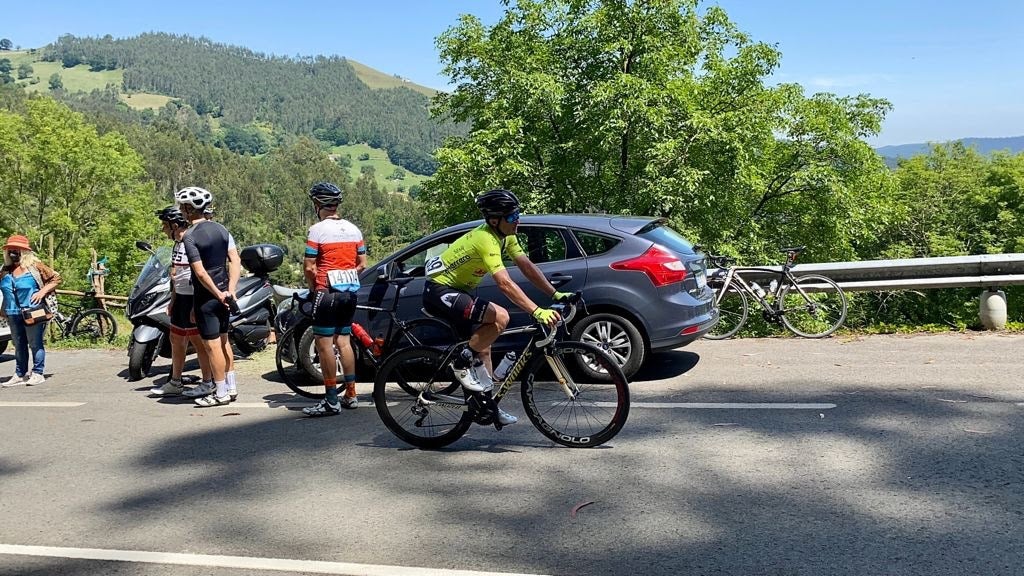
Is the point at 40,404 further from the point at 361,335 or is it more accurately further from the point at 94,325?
the point at 94,325

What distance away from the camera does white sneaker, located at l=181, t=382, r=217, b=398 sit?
Result: 7.86m

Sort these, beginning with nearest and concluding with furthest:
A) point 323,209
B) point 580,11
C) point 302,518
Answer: point 302,518, point 323,209, point 580,11

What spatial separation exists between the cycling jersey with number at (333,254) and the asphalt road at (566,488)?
3.70 feet

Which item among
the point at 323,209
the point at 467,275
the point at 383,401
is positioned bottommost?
the point at 383,401

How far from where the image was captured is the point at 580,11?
1053 inches

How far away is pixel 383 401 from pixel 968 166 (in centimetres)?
5625

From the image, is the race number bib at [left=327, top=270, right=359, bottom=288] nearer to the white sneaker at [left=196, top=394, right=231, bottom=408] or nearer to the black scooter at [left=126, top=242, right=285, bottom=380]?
the white sneaker at [left=196, top=394, right=231, bottom=408]

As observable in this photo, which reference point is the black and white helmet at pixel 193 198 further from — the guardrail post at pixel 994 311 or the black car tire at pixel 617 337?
the guardrail post at pixel 994 311

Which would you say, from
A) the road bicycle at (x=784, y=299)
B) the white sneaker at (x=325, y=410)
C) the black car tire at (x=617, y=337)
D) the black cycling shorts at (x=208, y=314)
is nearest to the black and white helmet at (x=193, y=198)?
the black cycling shorts at (x=208, y=314)

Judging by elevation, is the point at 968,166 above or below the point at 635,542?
above

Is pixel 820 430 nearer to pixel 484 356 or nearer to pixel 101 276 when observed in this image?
pixel 484 356

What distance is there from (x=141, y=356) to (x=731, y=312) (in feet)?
22.6

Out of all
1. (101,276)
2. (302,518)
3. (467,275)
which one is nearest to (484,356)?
(467,275)

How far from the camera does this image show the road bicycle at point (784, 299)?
9852 millimetres
